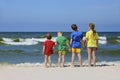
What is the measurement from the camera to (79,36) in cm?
1269

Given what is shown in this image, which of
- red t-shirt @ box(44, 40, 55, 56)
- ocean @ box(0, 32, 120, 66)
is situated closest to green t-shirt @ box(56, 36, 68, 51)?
red t-shirt @ box(44, 40, 55, 56)

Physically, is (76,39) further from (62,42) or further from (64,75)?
(64,75)

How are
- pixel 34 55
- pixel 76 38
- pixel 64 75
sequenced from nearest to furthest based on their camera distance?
pixel 64 75 → pixel 76 38 → pixel 34 55

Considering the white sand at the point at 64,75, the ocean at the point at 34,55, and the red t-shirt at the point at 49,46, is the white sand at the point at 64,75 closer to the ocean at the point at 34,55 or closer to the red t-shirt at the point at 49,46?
the red t-shirt at the point at 49,46

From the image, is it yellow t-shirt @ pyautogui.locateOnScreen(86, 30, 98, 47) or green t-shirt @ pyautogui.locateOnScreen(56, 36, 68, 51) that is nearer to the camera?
yellow t-shirt @ pyautogui.locateOnScreen(86, 30, 98, 47)

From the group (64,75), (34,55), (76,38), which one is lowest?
(64,75)

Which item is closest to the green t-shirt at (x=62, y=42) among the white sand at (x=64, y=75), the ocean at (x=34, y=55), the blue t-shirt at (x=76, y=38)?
the blue t-shirt at (x=76, y=38)

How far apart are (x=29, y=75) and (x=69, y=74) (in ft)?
3.59

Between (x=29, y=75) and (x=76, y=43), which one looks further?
(x=76, y=43)

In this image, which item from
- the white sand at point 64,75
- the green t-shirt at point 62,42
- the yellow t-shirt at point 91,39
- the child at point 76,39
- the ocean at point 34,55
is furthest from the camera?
the ocean at point 34,55

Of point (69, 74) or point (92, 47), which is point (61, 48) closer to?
point (92, 47)

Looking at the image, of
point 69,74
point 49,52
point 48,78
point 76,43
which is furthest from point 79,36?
point 48,78

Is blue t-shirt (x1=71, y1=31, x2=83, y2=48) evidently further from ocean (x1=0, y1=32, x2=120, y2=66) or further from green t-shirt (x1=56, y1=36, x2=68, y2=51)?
ocean (x1=0, y1=32, x2=120, y2=66)

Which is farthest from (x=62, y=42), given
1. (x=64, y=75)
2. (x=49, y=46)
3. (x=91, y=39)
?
(x=64, y=75)
